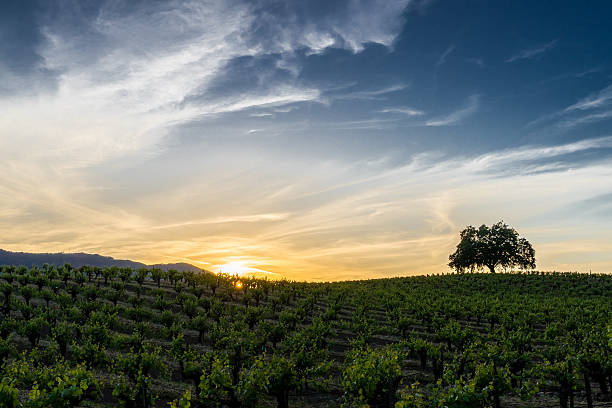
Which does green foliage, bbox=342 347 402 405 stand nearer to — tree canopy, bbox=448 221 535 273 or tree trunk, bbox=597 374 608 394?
→ tree trunk, bbox=597 374 608 394

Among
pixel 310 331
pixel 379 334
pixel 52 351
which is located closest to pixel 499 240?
pixel 379 334

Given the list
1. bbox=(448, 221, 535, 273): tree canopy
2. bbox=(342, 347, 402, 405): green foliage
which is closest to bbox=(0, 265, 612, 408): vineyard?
bbox=(342, 347, 402, 405): green foliage

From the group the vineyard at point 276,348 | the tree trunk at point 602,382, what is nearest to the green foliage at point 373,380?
the vineyard at point 276,348

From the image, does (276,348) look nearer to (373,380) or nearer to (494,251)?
(373,380)

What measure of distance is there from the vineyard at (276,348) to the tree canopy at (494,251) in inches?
1233

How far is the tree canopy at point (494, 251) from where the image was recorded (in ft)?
330

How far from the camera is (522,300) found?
59.8m

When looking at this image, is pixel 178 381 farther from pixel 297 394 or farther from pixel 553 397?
pixel 553 397

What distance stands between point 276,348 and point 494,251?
8369cm

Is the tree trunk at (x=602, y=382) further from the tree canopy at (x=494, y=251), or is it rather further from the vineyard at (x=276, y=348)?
the tree canopy at (x=494, y=251)

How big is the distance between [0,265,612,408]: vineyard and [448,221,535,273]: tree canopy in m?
31.3

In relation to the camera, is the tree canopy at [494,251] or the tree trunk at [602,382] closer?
the tree trunk at [602,382]

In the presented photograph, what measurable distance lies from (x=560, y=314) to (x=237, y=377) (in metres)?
41.3

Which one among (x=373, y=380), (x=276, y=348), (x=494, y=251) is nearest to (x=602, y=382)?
(x=373, y=380)
